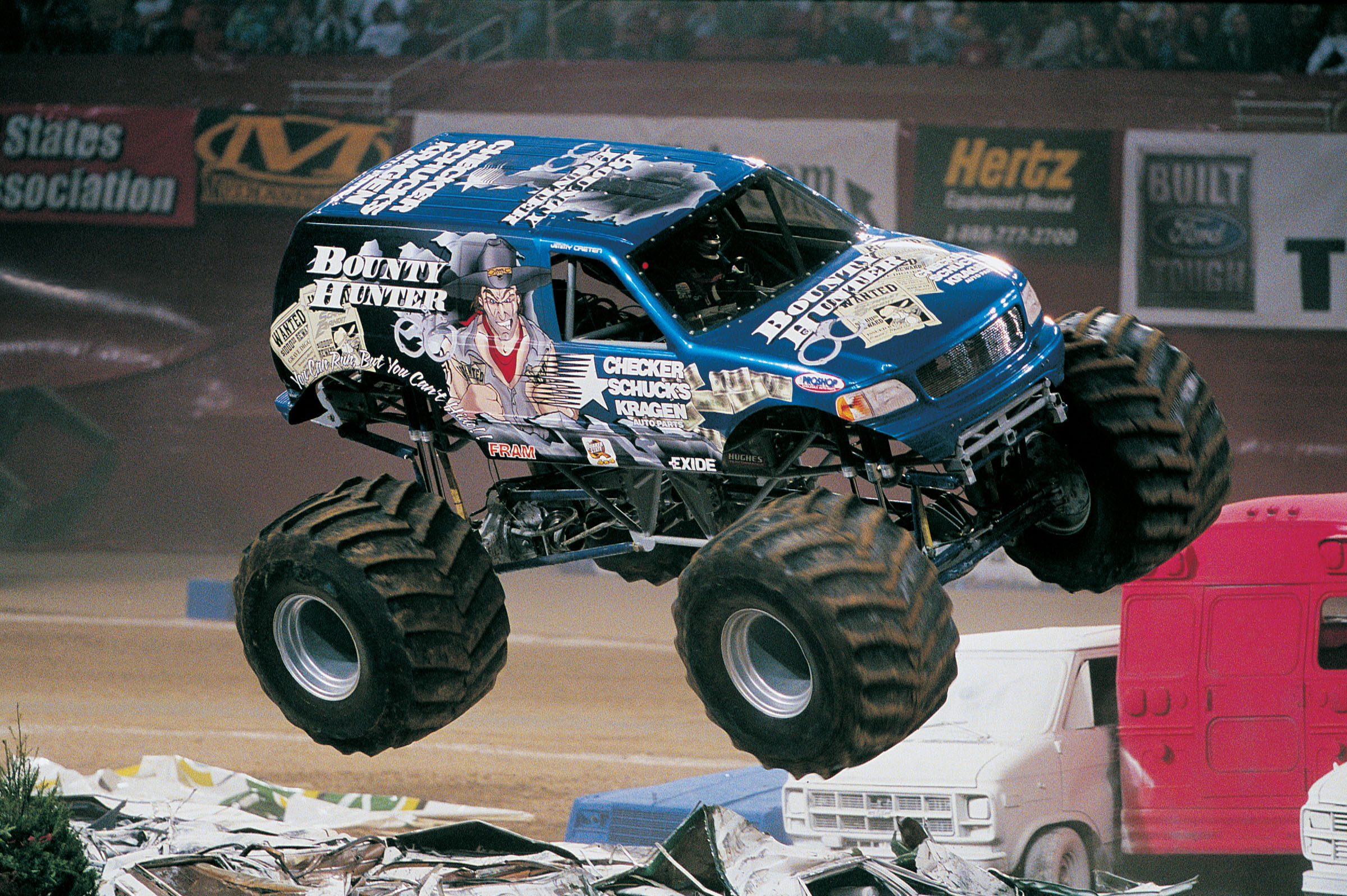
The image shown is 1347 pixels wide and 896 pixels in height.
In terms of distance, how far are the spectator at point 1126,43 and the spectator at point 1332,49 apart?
217cm

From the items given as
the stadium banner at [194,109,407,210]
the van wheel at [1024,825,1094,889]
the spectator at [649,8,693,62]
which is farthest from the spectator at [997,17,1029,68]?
the van wheel at [1024,825,1094,889]

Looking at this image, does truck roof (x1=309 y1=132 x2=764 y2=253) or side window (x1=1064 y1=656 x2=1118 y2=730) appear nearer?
truck roof (x1=309 y1=132 x2=764 y2=253)

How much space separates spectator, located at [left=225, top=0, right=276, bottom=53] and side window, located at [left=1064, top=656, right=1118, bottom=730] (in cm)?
1726

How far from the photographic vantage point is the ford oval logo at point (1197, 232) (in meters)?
19.1

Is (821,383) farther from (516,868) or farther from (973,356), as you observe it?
(516,868)

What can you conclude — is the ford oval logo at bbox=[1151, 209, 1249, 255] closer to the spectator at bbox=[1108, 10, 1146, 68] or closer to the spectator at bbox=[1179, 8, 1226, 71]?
the spectator at bbox=[1179, 8, 1226, 71]

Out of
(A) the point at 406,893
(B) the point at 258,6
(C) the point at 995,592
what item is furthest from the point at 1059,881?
(B) the point at 258,6

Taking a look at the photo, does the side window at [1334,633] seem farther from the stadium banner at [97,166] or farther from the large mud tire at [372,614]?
the stadium banner at [97,166]

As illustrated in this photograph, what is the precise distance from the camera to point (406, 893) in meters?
9.72

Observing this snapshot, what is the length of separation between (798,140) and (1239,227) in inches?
202

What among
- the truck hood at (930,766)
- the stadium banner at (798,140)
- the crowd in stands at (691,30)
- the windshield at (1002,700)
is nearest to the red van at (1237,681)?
the windshield at (1002,700)

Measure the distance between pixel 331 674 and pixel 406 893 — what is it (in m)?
1.86

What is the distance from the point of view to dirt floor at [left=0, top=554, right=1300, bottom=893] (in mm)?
16109

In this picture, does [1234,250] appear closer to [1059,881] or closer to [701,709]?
[701,709]
